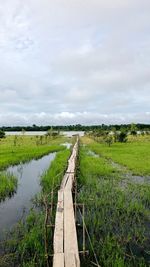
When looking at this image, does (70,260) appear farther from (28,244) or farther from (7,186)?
(7,186)

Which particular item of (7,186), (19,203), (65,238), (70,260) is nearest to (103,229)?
(65,238)

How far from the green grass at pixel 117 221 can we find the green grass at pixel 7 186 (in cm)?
265

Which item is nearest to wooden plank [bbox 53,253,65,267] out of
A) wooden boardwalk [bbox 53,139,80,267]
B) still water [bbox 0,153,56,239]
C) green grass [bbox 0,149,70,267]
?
wooden boardwalk [bbox 53,139,80,267]

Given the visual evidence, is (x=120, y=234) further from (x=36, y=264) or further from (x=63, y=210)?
(x=36, y=264)

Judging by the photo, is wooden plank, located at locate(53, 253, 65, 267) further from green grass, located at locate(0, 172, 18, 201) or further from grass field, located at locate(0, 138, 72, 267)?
green grass, located at locate(0, 172, 18, 201)

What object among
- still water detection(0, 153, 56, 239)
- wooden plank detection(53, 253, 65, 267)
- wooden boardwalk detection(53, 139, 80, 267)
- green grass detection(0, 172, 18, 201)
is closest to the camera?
wooden plank detection(53, 253, 65, 267)

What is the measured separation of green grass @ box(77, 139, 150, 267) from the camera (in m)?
4.88

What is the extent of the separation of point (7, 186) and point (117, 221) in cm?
510

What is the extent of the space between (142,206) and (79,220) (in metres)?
2.05

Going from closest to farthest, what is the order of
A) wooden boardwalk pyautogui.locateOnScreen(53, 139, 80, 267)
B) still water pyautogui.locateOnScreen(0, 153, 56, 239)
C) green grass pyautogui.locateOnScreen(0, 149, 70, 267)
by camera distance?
wooden boardwalk pyautogui.locateOnScreen(53, 139, 80, 267) → green grass pyautogui.locateOnScreen(0, 149, 70, 267) → still water pyautogui.locateOnScreen(0, 153, 56, 239)

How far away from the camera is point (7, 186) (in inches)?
398

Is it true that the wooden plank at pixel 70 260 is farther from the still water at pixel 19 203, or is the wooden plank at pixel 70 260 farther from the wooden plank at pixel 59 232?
the still water at pixel 19 203

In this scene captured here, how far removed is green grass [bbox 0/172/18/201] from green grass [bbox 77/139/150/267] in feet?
8.71

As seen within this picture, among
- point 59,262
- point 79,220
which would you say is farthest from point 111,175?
point 59,262
